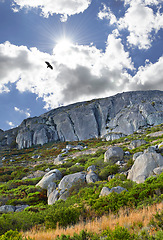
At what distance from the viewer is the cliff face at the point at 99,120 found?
252 feet

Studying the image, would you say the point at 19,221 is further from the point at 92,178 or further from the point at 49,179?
the point at 49,179

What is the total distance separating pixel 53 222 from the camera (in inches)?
281

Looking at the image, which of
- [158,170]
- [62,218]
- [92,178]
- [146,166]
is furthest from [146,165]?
[62,218]

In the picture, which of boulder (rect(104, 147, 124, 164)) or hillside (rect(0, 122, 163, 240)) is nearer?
hillside (rect(0, 122, 163, 240))

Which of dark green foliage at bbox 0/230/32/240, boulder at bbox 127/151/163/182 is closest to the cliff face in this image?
boulder at bbox 127/151/163/182

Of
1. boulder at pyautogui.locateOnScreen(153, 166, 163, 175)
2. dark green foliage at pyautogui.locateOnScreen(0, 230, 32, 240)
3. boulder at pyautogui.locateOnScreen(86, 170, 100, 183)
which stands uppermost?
boulder at pyautogui.locateOnScreen(153, 166, 163, 175)

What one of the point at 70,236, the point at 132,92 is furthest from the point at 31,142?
the point at 70,236

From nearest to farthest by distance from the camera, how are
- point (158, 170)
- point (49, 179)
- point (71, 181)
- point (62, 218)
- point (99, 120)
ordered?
point (62, 218) < point (158, 170) < point (71, 181) < point (49, 179) < point (99, 120)

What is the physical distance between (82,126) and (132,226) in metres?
85.4

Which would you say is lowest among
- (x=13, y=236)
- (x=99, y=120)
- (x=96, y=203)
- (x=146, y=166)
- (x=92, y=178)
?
(x=13, y=236)

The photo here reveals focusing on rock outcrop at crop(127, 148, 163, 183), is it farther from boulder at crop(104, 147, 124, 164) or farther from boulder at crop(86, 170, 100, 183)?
boulder at crop(104, 147, 124, 164)

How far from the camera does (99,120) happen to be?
9219cm

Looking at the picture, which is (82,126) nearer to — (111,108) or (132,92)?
(111,108)

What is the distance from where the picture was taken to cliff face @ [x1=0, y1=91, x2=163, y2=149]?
76.8m
